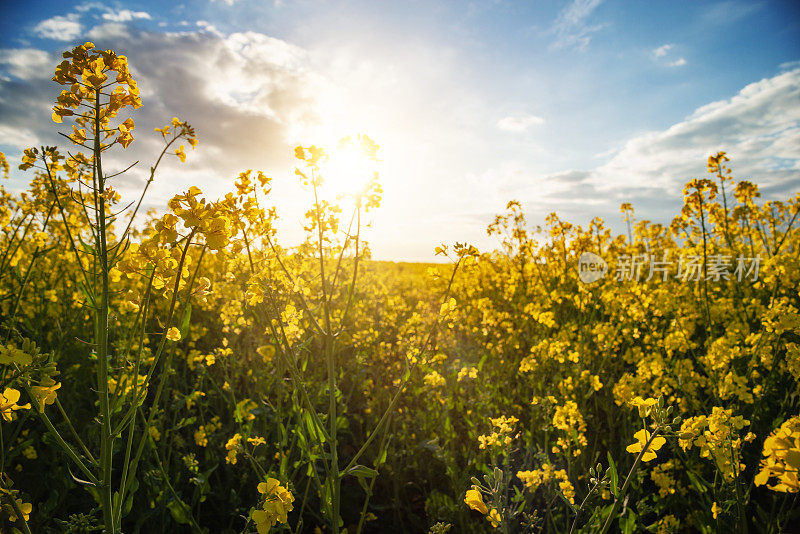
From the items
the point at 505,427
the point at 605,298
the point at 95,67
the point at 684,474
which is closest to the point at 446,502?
the point at 505,427

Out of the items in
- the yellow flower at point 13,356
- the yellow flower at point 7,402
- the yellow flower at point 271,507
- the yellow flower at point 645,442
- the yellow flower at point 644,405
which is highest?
the yellow flower at point 13,356

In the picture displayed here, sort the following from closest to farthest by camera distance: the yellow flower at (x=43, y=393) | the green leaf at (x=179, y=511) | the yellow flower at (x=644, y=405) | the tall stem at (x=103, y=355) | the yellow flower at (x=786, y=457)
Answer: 1. the yellow flower at (x=786, y=457)
2. the yellow flower at (x=43, y=393)
3. the tall stem at (x=103, y=355)
4. the yellow flower at (x=644, y=405)
5. the green leaf at (x=179, y=511)

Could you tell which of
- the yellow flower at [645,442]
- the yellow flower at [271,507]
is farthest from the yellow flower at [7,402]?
the yellow flower at [645,442]

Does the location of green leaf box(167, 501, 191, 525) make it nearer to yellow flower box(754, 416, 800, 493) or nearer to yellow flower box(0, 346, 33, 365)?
yellow flower box(0, 346, 33, 365)

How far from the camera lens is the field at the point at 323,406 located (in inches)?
55.8

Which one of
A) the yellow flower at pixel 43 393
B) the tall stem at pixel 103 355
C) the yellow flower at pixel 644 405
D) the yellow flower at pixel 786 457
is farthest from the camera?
the yellow flower at pixel 644 405

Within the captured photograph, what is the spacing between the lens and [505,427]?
83.2 inches

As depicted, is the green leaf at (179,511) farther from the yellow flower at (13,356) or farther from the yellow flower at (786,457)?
the yellow flower at (786,457)

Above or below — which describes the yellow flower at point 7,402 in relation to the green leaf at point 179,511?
above

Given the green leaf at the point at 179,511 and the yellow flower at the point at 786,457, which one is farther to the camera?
the green leaf at the point at 179,511

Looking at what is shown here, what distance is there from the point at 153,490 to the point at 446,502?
167cm

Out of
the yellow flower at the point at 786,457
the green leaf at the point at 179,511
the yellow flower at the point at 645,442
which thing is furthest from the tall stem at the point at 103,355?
the yellow flower at the point at 786,457

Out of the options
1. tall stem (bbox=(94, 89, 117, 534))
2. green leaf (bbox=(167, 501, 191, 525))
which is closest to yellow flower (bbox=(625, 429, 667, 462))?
tall stem (bbox=(94, 89, 117, 534))

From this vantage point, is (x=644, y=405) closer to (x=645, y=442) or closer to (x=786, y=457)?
(x=645, y=442)
